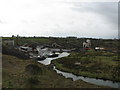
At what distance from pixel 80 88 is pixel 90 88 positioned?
245 cm

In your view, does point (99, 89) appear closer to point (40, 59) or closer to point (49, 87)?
point (49, 87)

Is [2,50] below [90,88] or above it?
above

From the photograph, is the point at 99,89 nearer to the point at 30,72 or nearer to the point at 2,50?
the point at 30,72

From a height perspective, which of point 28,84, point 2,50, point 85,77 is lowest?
point 85,77

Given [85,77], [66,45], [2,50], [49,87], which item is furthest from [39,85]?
[66,45]

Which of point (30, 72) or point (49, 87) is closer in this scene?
point (49, 87)

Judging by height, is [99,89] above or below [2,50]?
below

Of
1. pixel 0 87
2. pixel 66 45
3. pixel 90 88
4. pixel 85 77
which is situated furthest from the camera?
pixel 66 45

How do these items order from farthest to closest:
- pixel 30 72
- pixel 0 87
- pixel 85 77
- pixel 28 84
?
pixel 85 77, pixel 30 72, pixel 28 84, pixel 0 87

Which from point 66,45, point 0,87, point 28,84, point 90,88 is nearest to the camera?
point 0,87

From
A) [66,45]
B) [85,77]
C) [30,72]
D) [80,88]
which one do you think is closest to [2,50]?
[30,72]

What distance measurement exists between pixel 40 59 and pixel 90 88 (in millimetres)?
47055

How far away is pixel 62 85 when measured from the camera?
28.8 meters

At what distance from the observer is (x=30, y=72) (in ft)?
111
